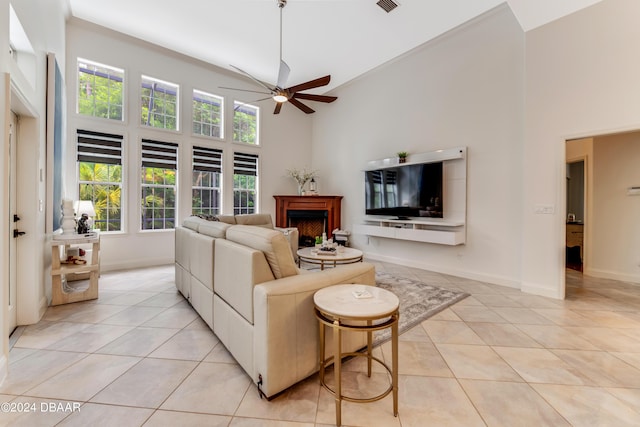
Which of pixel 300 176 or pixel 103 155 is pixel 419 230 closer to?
pixel 300 176

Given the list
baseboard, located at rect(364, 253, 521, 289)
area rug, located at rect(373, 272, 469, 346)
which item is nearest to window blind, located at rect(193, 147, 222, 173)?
baseboard, located at rect(364, 253, 521, 289)

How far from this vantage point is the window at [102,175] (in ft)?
14.3

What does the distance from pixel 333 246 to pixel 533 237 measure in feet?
8.60

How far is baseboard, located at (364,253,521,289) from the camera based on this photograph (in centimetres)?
380

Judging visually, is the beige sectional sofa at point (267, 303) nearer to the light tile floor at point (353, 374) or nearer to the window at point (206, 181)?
the light tile floor at point (353, 374)

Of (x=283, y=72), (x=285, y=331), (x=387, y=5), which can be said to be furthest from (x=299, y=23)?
(x=285, y=331)

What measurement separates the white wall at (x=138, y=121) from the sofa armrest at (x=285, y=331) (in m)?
4.28

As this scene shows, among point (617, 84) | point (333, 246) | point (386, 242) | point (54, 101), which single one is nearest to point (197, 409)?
point (333, 246)

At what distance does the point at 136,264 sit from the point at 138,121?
8.37 feet

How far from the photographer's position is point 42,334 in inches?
90.8

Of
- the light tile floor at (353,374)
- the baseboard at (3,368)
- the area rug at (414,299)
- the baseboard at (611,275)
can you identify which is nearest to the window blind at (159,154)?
the light tile floor at (353,374)

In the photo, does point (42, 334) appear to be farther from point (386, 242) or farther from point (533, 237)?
point (533, 237)

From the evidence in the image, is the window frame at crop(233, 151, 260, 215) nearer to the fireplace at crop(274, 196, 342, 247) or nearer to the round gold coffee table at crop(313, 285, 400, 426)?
the fireplace at crop(274, 196, 342, 247)

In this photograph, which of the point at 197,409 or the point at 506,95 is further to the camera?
the point at 506,95
